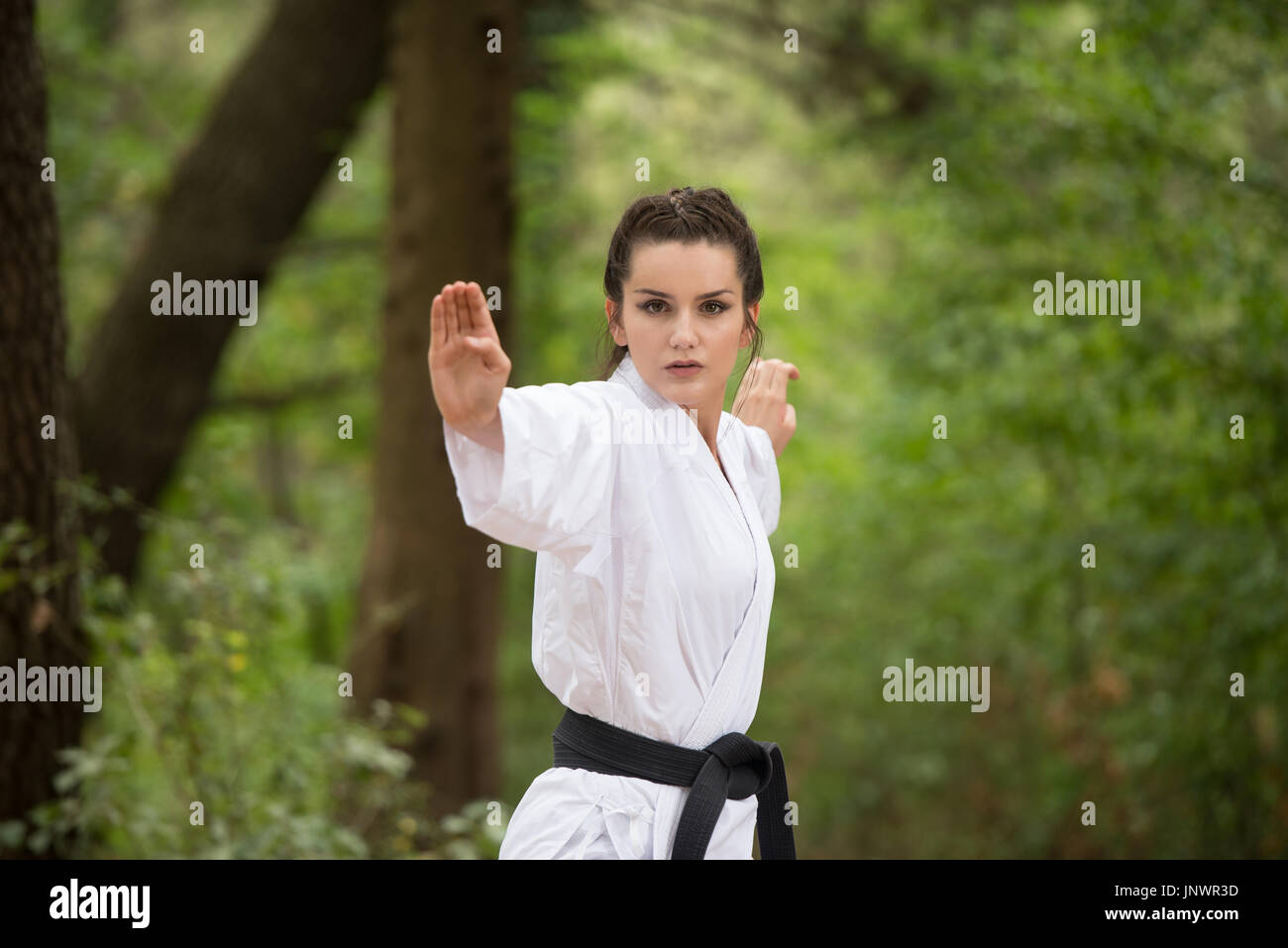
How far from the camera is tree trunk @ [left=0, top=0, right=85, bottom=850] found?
3439 millimetres

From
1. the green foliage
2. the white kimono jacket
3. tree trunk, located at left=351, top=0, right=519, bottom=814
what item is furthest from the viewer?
tree trunk, located at left=351, top=0, right=519, bottom=814

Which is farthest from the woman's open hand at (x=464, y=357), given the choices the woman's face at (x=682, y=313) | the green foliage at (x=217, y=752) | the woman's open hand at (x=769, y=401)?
the green foliage at (x=217, y=752)

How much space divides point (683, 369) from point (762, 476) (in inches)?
15.8

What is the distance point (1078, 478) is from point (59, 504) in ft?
21.0

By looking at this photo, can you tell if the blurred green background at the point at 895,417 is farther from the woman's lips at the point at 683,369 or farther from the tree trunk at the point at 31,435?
the woman's lips at the point at 683,369

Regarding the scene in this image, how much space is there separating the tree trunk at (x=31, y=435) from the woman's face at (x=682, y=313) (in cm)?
244

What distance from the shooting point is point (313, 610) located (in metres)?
10.1

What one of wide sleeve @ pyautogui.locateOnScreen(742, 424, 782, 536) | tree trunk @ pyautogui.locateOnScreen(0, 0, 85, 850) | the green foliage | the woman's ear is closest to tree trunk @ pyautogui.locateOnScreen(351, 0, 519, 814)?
the green foliage

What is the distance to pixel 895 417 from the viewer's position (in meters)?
8.46

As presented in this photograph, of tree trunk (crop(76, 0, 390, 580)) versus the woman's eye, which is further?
tree trunk (crop(76, 0, 390, 580))

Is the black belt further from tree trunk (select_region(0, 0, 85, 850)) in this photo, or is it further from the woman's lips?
tree trunk (select_region(0, 0, 85, 850))

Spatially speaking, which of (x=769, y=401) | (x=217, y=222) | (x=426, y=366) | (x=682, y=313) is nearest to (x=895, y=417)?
(x=426, y=366)

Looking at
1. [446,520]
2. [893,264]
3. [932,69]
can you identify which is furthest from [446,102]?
[893,264]

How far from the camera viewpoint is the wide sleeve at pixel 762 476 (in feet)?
7.09
